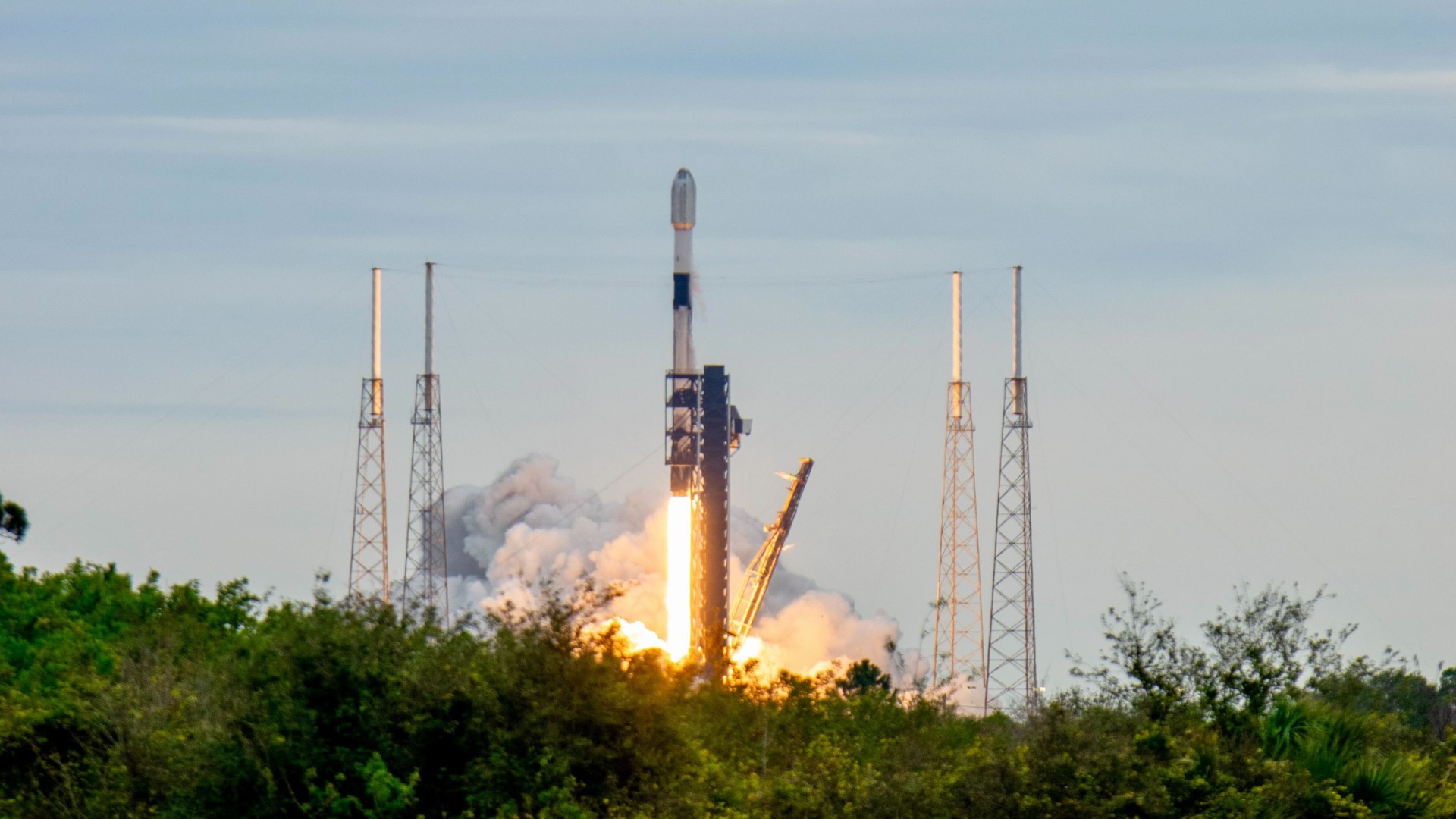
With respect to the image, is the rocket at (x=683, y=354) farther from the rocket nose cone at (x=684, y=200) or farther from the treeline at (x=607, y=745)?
the treeline at (x=607, y=745)

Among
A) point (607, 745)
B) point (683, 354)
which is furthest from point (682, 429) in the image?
point (607, 745)

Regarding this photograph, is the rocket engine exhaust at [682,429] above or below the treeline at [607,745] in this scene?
above

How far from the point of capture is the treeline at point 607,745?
73.6ft

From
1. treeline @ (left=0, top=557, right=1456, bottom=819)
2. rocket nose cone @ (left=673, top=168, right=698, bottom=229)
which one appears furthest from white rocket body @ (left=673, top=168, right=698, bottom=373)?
treeline @ (left=0, top=557, right=1456, bottom=819)

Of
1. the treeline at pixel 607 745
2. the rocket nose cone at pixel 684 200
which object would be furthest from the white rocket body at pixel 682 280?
the treeline at pixel 607 745

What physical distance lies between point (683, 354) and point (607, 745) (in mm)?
44827

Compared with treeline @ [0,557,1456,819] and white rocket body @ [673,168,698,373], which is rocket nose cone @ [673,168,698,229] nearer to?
white rocket body @ [673,168,698,373]

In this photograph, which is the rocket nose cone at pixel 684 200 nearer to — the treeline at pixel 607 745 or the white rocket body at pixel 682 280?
the white rocket body at pixel 682 280

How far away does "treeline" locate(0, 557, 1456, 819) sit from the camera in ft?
73.6

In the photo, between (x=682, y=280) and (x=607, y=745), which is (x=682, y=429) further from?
(x=607, y=745)

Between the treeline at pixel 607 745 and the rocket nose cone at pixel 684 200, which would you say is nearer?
the treeline at pixel 607 745

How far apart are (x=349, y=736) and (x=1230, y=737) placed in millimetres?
11369

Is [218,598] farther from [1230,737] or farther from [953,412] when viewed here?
[953,412]

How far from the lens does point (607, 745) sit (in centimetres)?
2334
